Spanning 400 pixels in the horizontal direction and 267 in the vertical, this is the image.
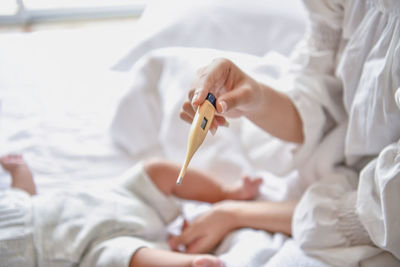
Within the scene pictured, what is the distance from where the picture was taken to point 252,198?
89cm

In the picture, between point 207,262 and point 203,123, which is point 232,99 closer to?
point 203,123

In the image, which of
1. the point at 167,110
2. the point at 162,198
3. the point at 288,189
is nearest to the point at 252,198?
the point at 288,189

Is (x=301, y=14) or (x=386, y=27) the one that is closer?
(x=386, y=27)

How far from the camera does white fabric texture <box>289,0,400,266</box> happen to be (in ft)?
1.93

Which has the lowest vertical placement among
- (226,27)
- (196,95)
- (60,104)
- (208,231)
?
(208,231)

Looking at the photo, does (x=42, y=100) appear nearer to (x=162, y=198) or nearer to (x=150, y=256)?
(x=162, y=198)

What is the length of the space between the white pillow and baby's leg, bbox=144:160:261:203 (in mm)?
440

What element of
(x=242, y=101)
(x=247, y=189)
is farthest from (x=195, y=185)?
(x=242, y=101)

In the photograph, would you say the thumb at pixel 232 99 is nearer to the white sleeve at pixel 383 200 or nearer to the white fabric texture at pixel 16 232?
the white sleeve at pixel 383 200

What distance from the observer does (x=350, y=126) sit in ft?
2.24

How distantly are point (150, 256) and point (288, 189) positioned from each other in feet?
1.12

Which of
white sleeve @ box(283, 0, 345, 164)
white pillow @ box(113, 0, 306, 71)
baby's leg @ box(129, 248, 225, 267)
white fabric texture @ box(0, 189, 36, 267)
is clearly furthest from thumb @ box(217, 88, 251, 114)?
white pillow @ box(113, 0, 306, 71)

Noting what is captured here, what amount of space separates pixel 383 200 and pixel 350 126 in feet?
0.53

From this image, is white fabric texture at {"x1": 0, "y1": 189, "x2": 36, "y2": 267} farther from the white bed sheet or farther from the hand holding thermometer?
the hand holding thermometer
